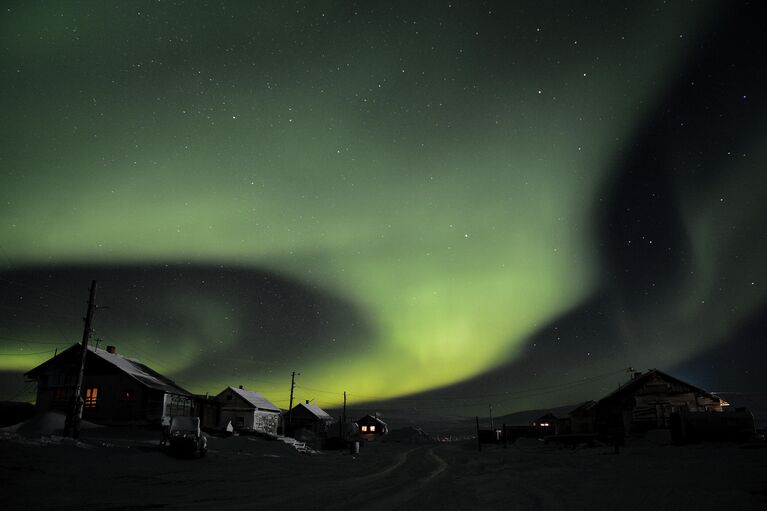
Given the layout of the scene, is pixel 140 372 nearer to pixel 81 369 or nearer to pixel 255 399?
pixel 81 369

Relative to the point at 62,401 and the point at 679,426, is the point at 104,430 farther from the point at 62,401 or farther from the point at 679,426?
the point at 679,426

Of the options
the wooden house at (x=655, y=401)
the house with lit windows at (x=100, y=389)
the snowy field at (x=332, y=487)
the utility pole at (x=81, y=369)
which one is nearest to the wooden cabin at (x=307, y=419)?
the house with lit windows at (x=100, y=389)

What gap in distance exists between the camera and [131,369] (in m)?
45.7

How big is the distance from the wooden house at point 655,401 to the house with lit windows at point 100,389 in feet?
138

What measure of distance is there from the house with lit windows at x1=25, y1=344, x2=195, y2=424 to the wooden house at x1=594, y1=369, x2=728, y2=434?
4211 centimetres

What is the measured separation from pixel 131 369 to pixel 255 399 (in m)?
29.6

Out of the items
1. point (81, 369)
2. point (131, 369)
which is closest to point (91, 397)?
point (131, 369)

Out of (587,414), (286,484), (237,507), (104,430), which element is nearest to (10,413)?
(104,430)

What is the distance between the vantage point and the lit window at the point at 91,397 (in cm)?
4294

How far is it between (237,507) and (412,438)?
283ft

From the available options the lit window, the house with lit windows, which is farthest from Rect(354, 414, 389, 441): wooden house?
the lit window

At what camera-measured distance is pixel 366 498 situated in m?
11.3

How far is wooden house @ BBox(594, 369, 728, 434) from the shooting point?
147 ft

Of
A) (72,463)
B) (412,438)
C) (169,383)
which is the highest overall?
(169,383)
